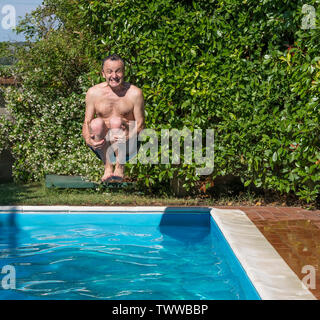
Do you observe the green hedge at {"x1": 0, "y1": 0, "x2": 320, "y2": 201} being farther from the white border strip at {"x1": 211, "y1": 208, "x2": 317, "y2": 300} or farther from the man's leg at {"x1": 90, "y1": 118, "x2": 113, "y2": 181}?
the man's leg at {"x1": 90, "y1": 118, "x2": 113, "y2": 181}

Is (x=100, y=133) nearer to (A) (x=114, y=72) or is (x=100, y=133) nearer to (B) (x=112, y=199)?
(A) (x=114, y=72)

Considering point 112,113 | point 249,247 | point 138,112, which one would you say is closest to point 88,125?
point 112,113

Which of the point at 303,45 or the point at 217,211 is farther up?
the point at 303,45

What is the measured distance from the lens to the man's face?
3875mm

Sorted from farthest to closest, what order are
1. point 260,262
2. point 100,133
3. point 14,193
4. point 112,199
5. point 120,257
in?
point 14,193, point 112,199, point 120,257, point 260,262, point 100,133

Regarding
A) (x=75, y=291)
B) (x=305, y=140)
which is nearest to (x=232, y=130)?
(x=305, y=140)

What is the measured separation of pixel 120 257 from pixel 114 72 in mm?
3244

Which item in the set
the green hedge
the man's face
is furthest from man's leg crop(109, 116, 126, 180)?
the green hedge

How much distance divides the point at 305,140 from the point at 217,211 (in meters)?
1.76

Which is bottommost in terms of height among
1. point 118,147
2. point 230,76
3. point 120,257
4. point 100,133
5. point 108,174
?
point 120,257

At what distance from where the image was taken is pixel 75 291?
17.0 ft

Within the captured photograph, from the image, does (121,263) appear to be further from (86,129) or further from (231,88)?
(231,88)

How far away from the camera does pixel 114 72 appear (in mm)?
3893

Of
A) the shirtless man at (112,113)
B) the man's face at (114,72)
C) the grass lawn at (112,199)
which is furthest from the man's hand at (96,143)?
the grass lawn at (112,199)
